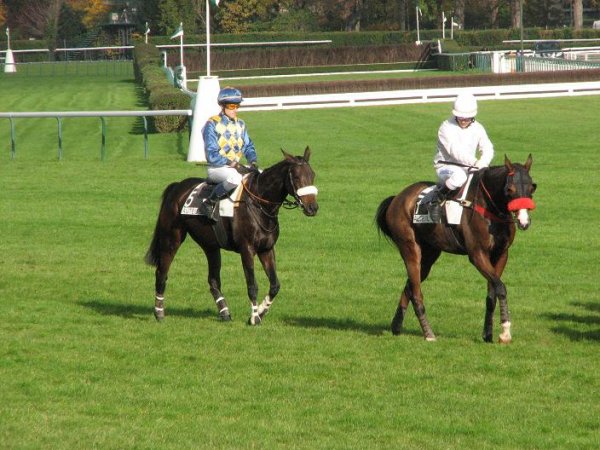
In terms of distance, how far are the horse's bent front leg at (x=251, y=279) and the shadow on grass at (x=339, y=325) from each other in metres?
0.38

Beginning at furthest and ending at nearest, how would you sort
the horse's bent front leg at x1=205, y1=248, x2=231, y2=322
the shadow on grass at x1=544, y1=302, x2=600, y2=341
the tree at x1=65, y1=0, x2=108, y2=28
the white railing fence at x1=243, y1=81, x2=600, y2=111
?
the tree at x1=65, y1=0, x2=108, y2=28 → the white railing fence at x1=243, y1=81, x2=600, y2=111 → the horse's bent front leg at x1=205, y1=248, x2=231, y2=322 → the shadow on grass at x1=544, y1=302, x2=600, y2=341

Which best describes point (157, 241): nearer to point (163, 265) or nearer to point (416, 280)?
point (163, 265)

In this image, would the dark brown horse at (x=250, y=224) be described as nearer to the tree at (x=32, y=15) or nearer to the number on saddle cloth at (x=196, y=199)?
the number on saddle cloth at (x=196, y=199)

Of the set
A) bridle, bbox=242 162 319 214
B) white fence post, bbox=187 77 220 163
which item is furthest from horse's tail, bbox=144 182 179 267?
white fence post, bbox=187 77 220 163

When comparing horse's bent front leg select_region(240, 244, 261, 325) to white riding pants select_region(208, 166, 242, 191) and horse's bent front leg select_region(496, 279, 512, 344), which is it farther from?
horse's bent front leg select_region(496, 279, 512, 344)

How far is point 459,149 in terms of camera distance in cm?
1041

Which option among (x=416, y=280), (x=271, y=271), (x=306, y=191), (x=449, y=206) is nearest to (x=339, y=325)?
(x=271, y=271)

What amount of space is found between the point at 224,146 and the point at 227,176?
0.97 feet

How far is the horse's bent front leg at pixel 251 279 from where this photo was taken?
11113mm

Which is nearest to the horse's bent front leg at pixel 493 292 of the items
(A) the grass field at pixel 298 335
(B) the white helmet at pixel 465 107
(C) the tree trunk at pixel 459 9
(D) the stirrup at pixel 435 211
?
(A) the grass field at pixel 298 335

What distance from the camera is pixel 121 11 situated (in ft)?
320

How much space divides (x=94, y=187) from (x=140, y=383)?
13180 mm

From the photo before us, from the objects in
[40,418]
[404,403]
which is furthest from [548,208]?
[40,418]

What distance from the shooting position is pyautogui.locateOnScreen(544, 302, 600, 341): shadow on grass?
1077 cm
